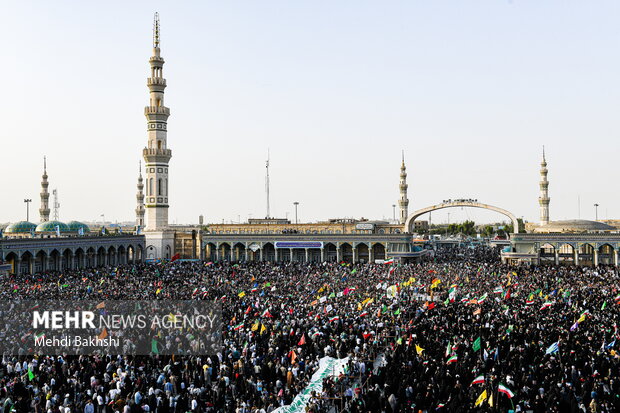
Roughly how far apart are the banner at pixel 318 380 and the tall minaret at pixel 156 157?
4675 centimetres

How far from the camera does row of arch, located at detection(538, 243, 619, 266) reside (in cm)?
5300

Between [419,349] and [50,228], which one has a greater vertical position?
[50,228]

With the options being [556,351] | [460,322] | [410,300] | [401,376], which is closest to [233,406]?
[401,376]

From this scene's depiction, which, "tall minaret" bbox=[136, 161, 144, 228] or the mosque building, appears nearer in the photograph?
the mosque building

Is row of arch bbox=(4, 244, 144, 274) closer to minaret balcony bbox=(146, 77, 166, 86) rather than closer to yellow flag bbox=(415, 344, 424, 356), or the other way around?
minaret balcony bbox=(146, 77, 166, 86)

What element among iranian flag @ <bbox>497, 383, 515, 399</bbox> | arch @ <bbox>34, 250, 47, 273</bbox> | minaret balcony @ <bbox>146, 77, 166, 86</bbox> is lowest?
iranian flag @ <bbox>497, 383, 515, 399</bbox>

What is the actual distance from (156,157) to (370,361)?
157 feet

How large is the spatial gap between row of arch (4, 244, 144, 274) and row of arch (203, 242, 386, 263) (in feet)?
28.5

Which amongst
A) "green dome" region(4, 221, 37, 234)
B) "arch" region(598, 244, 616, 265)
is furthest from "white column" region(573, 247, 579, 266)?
"green dome" region(4, 221, 37, 234)

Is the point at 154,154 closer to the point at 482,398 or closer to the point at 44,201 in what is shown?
the point at 44,201

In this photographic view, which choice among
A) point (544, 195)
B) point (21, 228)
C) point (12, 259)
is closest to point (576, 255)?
point (544, 195)

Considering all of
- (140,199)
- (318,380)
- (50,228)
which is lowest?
(318,380)

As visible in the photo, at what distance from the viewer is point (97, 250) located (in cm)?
5494

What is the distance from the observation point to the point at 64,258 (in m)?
52.8
